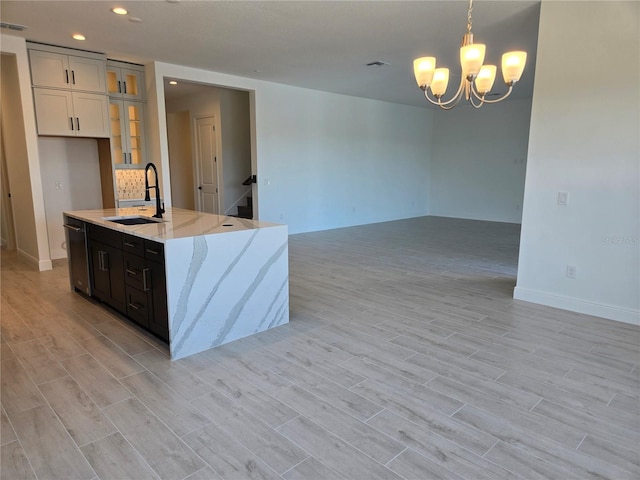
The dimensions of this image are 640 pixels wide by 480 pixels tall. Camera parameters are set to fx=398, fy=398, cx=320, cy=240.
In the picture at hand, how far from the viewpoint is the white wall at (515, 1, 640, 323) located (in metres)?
3.39

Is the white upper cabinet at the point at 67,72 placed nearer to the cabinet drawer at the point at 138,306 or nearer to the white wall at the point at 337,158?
the white wall at the point at 337,158

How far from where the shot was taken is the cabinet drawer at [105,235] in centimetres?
336

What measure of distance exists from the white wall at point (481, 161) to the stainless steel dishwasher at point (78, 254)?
9.06 metres

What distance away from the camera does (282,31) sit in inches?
174

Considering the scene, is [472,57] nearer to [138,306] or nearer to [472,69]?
[472,69]

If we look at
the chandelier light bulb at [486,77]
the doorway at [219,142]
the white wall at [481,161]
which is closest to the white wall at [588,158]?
the chandelier light bulb at [486,77]

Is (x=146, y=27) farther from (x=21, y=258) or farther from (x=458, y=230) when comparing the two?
(x=458, y=230)

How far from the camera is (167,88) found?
25.7 feet

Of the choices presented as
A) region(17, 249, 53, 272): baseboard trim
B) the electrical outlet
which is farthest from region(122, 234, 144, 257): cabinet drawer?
the electrical outlet

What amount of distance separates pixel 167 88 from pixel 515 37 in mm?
6194

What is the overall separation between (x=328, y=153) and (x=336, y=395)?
262 inches

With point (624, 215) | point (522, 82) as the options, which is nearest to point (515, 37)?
point (624, 215)

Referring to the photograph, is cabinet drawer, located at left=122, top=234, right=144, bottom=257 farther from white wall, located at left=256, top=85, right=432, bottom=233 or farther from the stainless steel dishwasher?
white wall, located at left=256, top=85, right=432, bottom=233

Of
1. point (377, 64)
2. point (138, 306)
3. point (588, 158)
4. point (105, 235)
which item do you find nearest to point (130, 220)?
point (105, 235)
